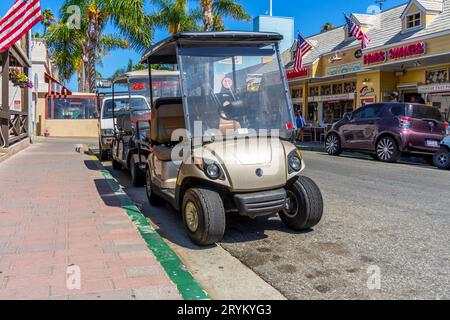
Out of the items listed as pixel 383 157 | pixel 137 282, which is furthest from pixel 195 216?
pixel 383 157

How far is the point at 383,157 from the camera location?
43.3ft

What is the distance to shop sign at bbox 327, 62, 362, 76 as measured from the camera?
67.3ft

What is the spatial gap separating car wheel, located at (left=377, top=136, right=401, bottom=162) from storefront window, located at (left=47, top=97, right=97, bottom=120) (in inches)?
818

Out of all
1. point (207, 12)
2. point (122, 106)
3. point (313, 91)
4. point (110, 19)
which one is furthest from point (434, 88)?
point (110, 19)

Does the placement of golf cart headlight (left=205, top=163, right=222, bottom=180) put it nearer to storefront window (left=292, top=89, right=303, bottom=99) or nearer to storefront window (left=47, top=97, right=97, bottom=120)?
storefront window (left=292, top=89, right=303, bottom=99)

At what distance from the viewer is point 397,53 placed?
1770 cm

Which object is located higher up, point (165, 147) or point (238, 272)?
point (165, 147)

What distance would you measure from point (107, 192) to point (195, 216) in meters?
3.17

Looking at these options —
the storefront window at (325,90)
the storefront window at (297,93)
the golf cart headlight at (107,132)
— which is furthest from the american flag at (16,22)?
the storefront window at (297,93)

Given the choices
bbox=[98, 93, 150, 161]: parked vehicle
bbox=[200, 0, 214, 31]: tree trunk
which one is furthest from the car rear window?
bbox=[200, 0, 214, 31]: tree trunk

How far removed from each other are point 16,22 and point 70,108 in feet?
57.8

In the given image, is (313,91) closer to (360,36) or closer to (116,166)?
(360,36)

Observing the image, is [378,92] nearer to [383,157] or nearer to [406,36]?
[406,36]

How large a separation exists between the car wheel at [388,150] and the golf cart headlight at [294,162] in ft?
29.1
